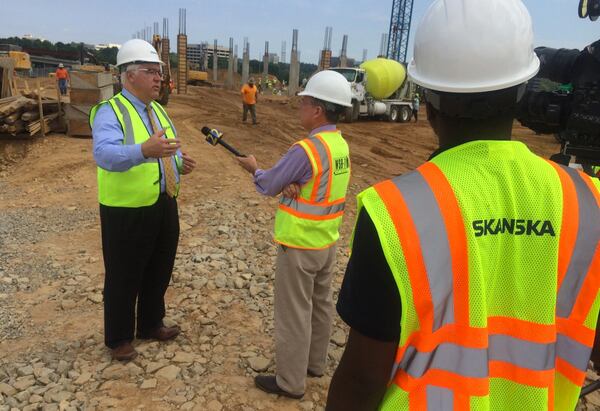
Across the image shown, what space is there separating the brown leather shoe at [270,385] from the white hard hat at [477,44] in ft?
8.29

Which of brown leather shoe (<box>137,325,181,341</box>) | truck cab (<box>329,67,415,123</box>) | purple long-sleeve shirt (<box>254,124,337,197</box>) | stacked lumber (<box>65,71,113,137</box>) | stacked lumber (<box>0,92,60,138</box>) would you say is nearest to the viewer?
purple long-sleeve shirt (<box>254,124,337,197</box>)

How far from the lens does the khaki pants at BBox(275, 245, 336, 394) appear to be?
2.87 m

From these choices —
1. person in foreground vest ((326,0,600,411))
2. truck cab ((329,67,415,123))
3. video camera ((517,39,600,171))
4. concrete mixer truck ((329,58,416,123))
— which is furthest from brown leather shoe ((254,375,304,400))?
concrete mixer truck ((329,58,416,123))

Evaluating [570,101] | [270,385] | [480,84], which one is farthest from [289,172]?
[480,84]

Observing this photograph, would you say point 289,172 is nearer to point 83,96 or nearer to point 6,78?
point 83,96

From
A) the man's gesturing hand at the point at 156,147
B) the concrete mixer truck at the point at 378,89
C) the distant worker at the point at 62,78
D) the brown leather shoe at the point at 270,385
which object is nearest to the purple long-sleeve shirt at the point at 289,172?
the man's gesturing hand at the point at 156,147

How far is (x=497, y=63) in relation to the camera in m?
1.07

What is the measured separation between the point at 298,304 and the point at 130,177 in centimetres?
134

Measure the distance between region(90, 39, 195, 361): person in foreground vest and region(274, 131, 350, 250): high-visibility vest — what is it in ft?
Result: 2.71

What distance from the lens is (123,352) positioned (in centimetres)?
331

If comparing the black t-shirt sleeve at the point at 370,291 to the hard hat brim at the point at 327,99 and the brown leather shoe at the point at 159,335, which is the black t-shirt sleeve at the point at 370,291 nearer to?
the hard hat brim at the point at 327,99

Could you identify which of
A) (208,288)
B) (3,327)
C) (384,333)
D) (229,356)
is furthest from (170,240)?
(384,333)

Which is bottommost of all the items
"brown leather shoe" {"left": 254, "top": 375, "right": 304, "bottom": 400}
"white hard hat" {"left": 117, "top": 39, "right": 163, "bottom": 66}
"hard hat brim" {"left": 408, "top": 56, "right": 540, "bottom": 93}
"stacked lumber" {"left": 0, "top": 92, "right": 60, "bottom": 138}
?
"brown leather shoe" {"left": 254, "top": 375, "right": 304, "bottom": 400}

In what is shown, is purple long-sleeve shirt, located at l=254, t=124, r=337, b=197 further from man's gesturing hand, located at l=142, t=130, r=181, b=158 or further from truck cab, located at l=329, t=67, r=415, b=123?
truck cab, located at l=329, t=67, r=415, b=123
